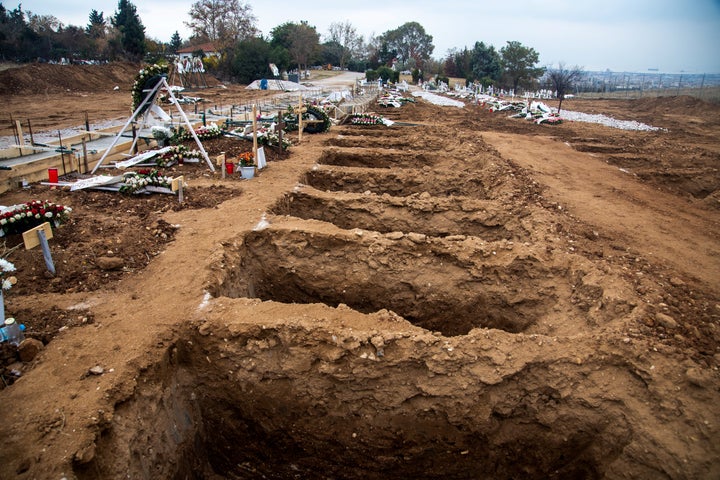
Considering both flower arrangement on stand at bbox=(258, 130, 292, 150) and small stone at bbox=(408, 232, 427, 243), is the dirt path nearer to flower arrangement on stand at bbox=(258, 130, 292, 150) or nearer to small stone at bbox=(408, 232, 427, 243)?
small stone at bbox=(408, 232, 427, 243)

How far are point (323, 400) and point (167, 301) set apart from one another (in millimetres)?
2170

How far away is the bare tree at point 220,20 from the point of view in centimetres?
4284

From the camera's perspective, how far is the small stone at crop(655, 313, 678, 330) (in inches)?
183

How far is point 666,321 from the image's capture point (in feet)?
15.4

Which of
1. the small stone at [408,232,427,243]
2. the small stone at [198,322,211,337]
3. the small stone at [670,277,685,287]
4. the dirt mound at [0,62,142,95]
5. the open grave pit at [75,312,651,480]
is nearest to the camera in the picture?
the open grave pit at [75,312,651,480]

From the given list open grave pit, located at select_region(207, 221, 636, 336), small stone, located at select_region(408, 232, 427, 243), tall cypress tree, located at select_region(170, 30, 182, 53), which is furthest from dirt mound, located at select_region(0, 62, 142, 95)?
small stone, located at select_region(408, 232, 427, 243)

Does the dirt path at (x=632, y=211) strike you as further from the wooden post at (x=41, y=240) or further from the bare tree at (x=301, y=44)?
the bare tree at (x=301, y=44)

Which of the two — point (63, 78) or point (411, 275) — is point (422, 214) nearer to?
point (411, 275)

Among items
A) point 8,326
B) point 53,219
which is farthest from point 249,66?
point 8,326

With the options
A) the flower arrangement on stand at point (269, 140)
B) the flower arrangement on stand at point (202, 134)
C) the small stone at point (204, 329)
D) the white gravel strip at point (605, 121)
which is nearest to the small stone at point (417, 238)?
the small stone at point (204, 329)

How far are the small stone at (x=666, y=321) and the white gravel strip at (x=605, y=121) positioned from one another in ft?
62.9

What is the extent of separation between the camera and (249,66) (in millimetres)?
37781

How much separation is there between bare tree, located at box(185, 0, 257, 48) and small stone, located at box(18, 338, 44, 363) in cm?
4479

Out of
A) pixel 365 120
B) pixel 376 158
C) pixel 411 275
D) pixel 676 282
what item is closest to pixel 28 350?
pixel 411 275
